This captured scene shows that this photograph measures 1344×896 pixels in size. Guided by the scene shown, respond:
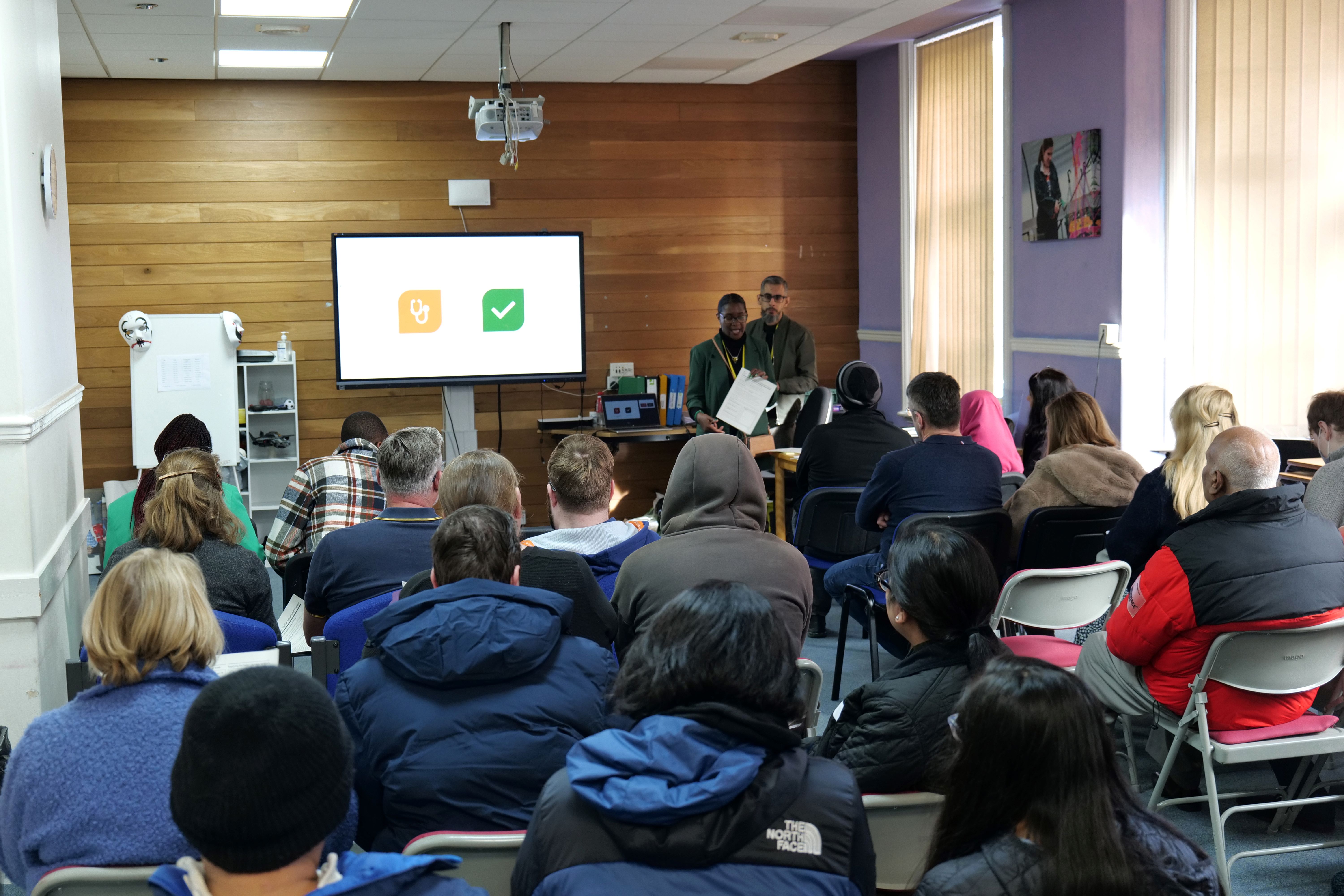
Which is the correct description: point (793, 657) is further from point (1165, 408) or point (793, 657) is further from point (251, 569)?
point (1165, 408)

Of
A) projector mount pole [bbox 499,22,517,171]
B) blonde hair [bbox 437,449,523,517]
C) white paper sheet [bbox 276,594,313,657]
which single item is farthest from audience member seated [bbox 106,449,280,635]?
projector mount pole [bbox 499,22,517,171]

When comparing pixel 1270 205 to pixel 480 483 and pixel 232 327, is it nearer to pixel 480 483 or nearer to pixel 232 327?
pixel 480 483

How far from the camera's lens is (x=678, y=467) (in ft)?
9.95

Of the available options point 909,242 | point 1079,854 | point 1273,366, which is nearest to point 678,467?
point 1079,854

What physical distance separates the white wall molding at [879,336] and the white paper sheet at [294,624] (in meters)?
5.09

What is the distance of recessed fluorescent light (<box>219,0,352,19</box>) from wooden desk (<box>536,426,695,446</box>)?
109 inches

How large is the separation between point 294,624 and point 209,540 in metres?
0.90

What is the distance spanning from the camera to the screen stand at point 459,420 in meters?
7.25

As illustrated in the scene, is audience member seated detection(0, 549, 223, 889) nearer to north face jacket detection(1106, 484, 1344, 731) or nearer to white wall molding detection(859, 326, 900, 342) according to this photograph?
north face jacket detection(1106, 484, 1344, 731)

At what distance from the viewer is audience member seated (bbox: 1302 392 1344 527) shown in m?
3.53

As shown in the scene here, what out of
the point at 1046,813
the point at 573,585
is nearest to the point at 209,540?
the point at 573,585

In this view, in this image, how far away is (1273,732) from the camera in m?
2.81

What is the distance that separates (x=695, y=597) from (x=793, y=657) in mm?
168

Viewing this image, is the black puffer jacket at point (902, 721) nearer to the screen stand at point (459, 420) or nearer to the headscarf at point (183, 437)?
the headscarf at point (183, 437)
